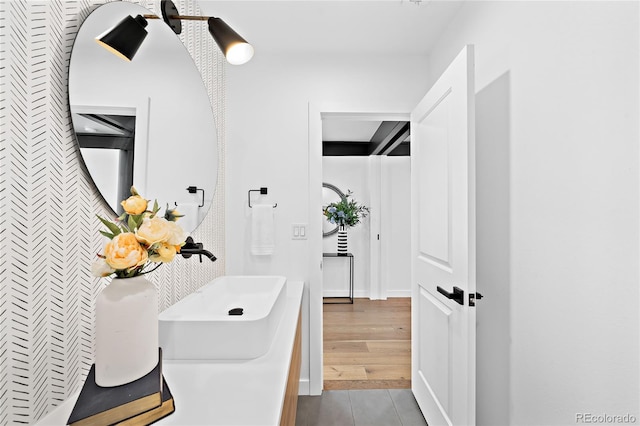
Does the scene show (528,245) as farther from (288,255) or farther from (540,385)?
(288,255)

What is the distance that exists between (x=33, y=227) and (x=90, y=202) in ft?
0.66

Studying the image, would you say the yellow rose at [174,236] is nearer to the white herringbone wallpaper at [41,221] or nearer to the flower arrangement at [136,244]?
the flower arrangement at [136,244]

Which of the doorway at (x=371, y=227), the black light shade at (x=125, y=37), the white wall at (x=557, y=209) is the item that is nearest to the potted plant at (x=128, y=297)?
the black light shade at (x=125, y=37)

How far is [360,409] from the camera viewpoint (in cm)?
220

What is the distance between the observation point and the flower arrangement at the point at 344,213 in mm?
4980

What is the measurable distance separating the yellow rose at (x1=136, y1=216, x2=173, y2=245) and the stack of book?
309 millimetres

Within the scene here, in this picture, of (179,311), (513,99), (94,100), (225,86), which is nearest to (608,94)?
(513,99)

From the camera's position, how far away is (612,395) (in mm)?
932

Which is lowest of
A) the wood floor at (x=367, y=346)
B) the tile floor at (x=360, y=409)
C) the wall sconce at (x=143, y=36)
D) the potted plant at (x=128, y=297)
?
the tile floor at (x=360, y=409)

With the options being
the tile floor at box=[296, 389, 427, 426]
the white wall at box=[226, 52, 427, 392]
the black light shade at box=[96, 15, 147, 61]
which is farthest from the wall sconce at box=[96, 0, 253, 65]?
the tile floor at box=[296, 389, 427, 426]

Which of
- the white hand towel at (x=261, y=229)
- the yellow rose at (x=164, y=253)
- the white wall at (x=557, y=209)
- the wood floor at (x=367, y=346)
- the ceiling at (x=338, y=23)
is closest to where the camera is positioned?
the yellow rose at (x=164, y=253)

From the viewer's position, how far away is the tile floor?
6.77 feet

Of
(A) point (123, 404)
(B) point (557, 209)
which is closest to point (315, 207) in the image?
→ (B) point (557, 209)

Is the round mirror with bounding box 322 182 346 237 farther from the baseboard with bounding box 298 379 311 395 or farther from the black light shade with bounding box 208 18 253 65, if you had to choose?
the black light shade with bounding box 208 18 253 65
